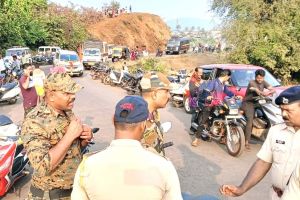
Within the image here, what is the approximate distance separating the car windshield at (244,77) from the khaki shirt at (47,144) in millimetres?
7782

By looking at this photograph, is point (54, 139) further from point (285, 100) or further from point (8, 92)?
point (8, 92)

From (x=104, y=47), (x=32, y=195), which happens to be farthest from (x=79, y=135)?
(x=104, y=47)

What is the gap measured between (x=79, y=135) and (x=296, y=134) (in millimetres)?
1602

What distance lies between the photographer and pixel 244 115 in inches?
316

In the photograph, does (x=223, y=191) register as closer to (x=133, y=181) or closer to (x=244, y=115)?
(x=133, y=181)

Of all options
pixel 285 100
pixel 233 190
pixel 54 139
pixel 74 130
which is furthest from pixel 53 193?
pixel 285 100

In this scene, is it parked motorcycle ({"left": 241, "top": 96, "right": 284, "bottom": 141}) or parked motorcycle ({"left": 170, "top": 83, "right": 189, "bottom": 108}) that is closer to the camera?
parked motorcycle ({"left": 241, "top": 96, "right": 284, "bottom": 141})

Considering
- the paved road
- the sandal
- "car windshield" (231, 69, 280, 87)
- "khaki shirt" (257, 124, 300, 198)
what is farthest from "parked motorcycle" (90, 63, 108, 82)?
"khaki shirt" (257, 124, 300, 198)

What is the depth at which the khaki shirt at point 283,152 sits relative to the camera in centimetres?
296

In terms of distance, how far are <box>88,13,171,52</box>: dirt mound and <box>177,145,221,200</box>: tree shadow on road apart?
53.1 meters

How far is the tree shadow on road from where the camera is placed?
588 cm

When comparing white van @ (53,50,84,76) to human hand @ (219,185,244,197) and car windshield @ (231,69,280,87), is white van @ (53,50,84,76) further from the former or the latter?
human hand @ (219,185,244,197)

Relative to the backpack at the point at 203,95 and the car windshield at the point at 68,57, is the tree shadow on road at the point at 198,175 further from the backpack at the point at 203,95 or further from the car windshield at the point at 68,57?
the car windshield at the point at 68,57

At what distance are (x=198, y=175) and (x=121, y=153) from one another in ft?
15.6
